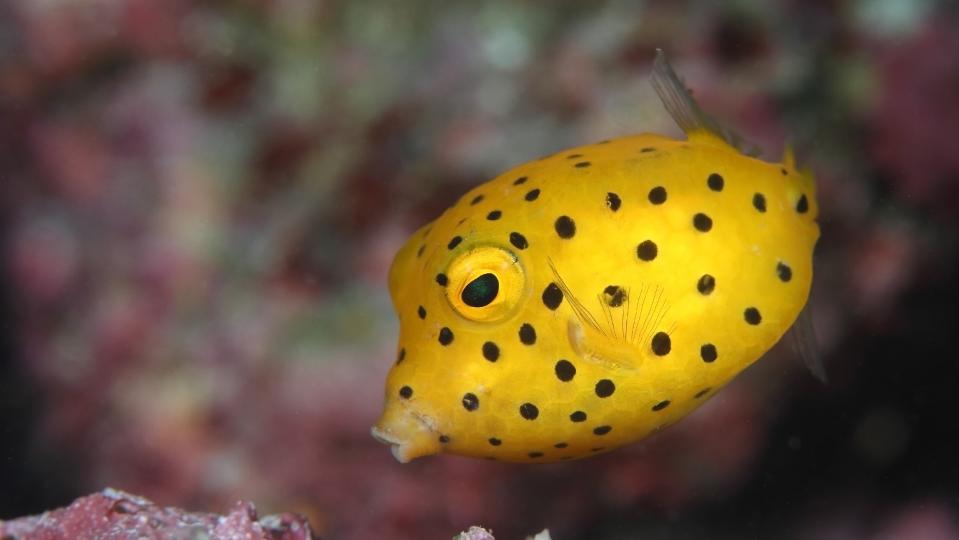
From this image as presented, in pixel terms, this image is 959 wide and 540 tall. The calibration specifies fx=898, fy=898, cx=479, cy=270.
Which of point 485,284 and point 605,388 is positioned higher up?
point 485,284

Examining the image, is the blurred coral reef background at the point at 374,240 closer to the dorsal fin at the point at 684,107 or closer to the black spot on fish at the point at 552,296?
the dorsal fin at the point at 684,107

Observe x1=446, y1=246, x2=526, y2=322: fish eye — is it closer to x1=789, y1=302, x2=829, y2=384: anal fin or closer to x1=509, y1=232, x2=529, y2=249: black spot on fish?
x1=509, y1=232, x2=529, y2=249: black spot on fish

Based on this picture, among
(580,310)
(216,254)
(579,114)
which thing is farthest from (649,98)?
(216,254)

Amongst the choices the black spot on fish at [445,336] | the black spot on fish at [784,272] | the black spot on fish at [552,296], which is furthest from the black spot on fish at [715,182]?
the black spot on fish at [445,336]

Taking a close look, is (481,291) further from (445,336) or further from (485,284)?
(445,336)

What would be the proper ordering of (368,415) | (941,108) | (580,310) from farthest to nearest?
(368,415), (941,108), (580,310)

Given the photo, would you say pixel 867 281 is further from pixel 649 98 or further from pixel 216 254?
pixel 216 254

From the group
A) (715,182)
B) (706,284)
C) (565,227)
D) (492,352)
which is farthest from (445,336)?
(715,182)
